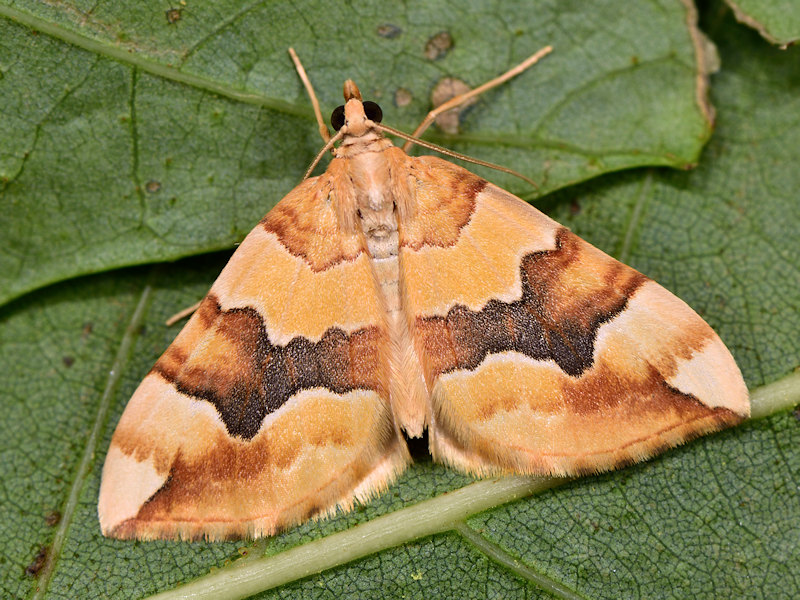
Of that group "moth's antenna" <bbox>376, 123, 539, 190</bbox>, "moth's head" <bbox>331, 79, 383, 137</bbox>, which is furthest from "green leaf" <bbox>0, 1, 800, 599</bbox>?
"moth's head" <bbox>331, 79, 383, 137</bbox>

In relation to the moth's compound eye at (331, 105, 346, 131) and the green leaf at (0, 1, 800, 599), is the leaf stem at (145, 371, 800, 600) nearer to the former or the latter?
the green leaf at (0, 1, 800, 599)

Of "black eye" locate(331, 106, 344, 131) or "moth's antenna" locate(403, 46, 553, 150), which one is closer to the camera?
"black eye" locate(331, 106, 344, 131)

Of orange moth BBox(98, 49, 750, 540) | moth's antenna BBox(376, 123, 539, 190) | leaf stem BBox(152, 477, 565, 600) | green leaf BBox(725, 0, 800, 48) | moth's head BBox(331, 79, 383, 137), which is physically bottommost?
leaf stem BBox(152, 477, 565, 600)

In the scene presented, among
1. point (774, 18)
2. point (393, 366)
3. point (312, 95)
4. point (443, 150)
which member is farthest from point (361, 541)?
point (774, 18)

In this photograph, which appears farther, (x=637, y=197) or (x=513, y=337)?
(x=637, y=197)

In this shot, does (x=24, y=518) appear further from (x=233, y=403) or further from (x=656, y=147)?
(x=656, y=147)

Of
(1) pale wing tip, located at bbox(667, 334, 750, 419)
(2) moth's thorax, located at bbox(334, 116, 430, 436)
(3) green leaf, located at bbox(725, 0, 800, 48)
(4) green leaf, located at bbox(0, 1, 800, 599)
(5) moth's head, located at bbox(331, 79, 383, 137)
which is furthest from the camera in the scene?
(3) green leaf, located at bbox(725, 0, 800, 48)

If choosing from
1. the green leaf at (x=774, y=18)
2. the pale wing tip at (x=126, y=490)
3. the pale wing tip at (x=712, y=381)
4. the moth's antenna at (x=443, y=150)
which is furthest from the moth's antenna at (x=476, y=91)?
the pale wing tip at (x=126, y=490)

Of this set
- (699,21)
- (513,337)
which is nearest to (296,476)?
(513,337)
